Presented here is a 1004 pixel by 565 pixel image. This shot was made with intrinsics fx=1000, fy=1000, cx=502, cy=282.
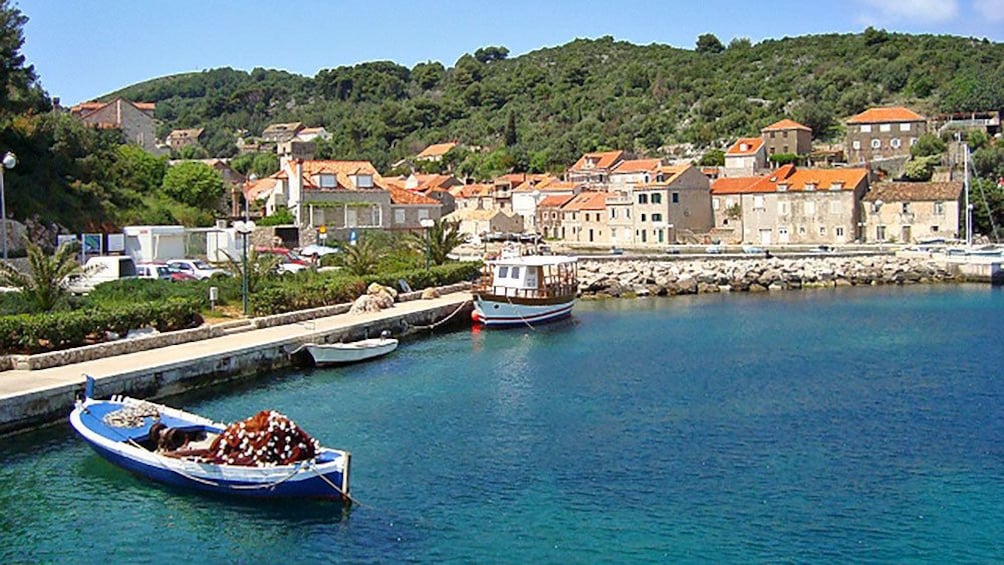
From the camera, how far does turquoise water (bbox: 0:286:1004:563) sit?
595 inches

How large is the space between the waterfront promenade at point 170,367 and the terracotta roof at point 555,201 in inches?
2121

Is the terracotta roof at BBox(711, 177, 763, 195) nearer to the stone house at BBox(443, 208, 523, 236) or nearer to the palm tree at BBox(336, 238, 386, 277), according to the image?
the stone house at BBox(443, 208, 523, 236)

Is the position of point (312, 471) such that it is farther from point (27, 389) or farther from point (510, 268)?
point (510, 268)

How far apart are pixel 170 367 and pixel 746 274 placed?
3708 cm

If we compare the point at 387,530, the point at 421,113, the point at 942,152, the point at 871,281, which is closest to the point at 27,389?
the point at 387,530

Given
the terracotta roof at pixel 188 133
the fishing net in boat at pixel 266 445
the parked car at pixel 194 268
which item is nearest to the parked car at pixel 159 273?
the parked car at pixel 194 268

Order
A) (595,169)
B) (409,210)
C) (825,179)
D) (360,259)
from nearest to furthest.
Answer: (360,259), (409,210), (825,179), (595,169)

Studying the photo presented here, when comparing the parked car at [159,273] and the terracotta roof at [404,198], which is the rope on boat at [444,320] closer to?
the parked car at [159,273]

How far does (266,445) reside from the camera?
1648 cm

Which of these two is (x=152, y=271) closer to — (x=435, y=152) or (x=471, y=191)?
(x=471, y=191)

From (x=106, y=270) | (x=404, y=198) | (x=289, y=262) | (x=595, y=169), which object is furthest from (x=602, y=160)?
(x=106, y=270)

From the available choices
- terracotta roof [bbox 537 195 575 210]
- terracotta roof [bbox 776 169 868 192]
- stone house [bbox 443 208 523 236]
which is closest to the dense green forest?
terracotta roof [bbox 776 169 868 192]

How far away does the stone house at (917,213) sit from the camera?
67.8 metres

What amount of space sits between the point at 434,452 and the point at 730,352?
15523 millimetres
